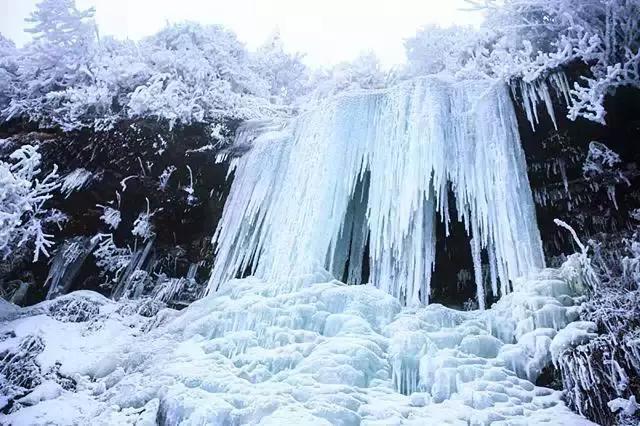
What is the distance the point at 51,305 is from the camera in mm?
7336

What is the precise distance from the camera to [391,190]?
21.1ft

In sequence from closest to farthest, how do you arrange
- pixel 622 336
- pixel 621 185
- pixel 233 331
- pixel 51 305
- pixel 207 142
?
pixel 622 336
pixel 233 331
pixel 621 185
pixel 51 305
pixel 207 142

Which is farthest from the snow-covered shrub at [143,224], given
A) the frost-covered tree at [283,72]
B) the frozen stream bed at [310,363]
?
the frost-covered tree at [283,72]

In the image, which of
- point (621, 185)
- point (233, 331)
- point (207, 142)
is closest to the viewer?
point (233, 331)

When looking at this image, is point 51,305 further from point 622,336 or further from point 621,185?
point 621,185

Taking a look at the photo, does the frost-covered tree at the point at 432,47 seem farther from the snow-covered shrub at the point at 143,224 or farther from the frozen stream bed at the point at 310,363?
the snow-covered shrub at the point at 143,224

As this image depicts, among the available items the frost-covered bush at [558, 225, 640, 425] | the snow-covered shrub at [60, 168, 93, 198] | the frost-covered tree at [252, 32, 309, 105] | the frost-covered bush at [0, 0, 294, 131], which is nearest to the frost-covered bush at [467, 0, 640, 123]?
the frost-covered bush at [558, 225, 640, 425]

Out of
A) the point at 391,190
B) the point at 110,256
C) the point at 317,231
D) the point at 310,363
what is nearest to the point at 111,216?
the point at 110,256

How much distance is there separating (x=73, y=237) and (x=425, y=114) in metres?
6.67

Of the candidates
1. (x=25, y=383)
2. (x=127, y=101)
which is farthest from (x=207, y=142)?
(x=25, y=383)

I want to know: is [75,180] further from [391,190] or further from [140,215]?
[391,190]

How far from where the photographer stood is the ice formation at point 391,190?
5.98 meters

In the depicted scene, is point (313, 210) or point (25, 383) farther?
point (313, 210)

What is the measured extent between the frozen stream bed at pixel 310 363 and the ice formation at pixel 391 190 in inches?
21.4
